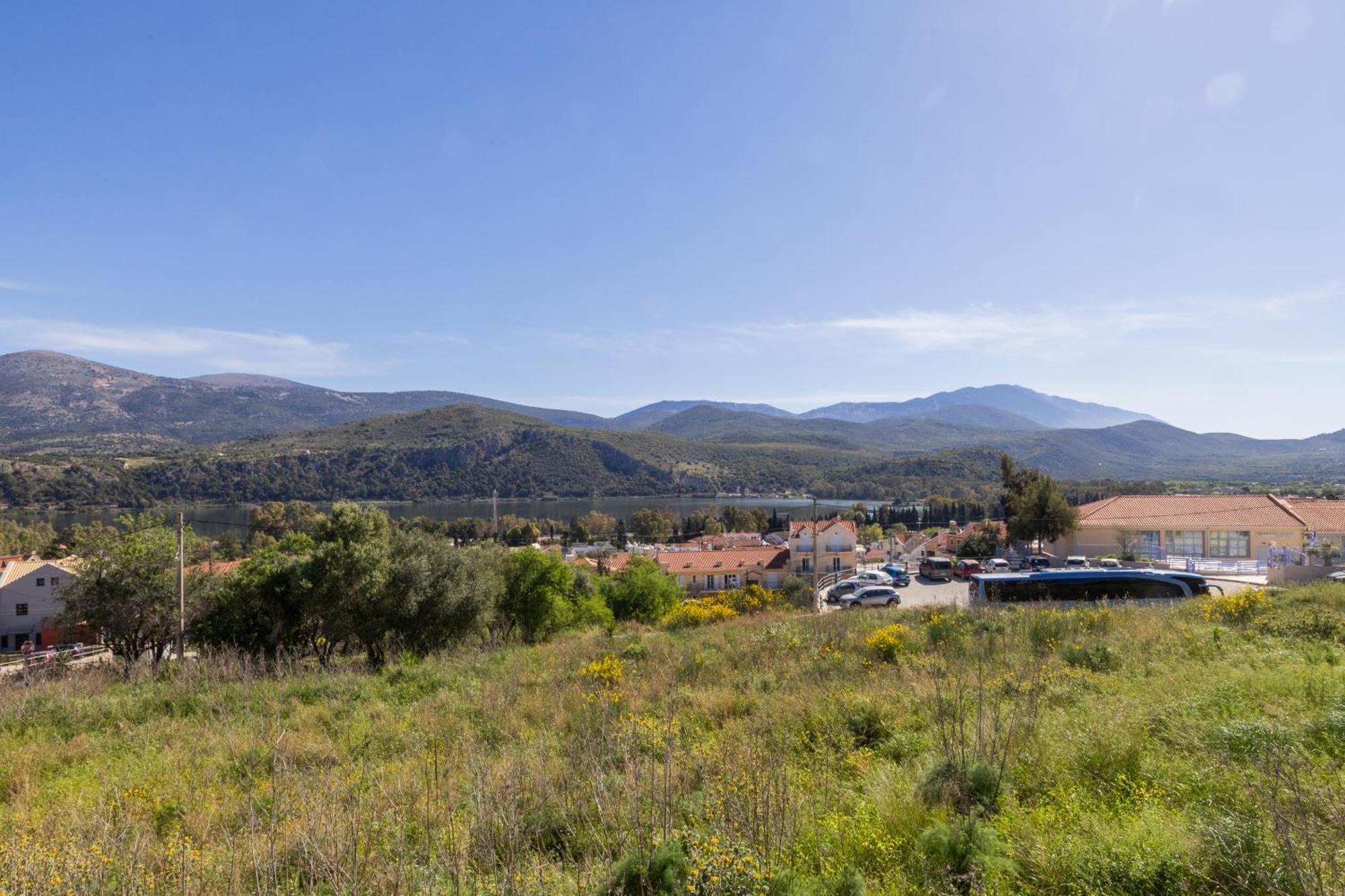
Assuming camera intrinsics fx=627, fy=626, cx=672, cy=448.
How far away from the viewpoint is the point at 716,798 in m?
3.80

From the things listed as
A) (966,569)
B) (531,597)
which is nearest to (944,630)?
(531,597)

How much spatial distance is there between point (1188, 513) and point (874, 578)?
584 inches

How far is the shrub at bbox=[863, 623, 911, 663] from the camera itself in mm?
9125

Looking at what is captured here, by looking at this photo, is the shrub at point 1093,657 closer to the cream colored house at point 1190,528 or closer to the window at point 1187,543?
the cream colored house at point 1190,528

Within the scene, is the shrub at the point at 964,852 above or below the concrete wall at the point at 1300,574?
above

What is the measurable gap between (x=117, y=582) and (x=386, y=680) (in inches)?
385

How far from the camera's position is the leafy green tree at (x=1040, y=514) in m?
30.8

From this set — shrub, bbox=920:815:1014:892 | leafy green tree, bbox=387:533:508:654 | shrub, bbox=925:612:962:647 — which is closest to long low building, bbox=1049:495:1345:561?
shrub, bbox=925:612:962:647

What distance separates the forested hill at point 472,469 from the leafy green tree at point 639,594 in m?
109

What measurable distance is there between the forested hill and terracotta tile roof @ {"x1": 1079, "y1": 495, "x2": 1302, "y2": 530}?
96133mm

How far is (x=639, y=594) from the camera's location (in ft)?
90.1

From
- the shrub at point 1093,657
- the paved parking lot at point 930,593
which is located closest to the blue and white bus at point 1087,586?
the paved parking lot at point 930,593

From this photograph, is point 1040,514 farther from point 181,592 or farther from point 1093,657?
point 181,592

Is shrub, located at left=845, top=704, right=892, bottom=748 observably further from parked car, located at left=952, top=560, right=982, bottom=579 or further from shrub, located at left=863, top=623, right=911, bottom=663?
parked car, located at left=952, top=560, right=982, bottom=579
